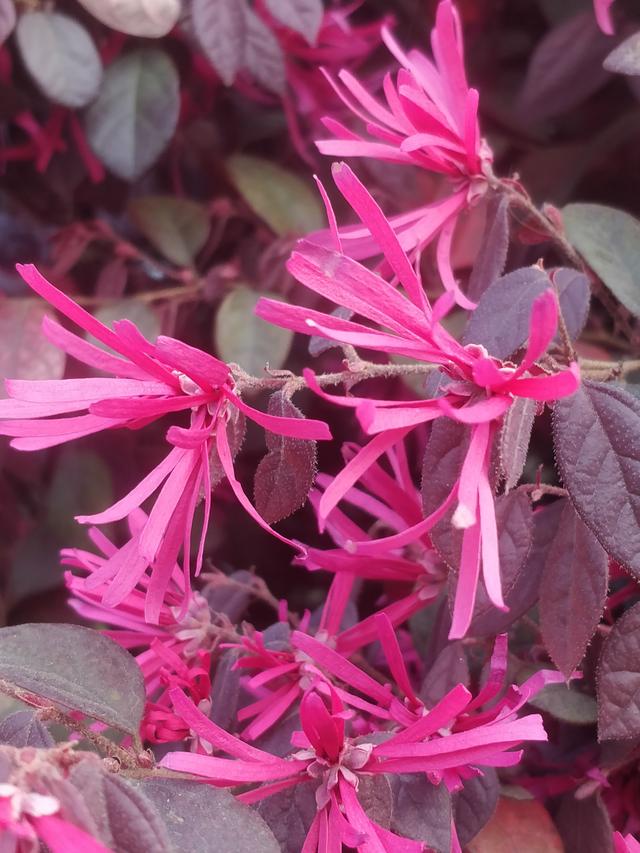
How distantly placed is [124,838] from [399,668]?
0.16m

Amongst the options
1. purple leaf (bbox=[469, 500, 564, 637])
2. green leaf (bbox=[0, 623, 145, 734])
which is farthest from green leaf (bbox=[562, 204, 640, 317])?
green leaf (bbox=[0, 623, 145, 734])

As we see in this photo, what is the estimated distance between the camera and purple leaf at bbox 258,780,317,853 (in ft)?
1.29

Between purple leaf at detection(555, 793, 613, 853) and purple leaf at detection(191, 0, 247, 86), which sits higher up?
purple leaf at detection(191, 0, 247, 86)

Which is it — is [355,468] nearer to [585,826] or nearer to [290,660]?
[290,660]

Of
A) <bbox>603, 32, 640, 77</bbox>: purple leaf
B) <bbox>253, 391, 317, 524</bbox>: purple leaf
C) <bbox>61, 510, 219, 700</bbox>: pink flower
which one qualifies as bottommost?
<bbox>61, 510, 219, 700</bbox>: pink flower

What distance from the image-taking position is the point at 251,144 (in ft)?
2.98

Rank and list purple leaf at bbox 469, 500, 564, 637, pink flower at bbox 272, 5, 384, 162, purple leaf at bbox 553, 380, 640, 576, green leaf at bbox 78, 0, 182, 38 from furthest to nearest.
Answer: pink flower at bbox 272, 5, 384, 162 → green leaf at bbox 78, 0, 182, 38 → purple leaf at bbox 469, 500, 564, 637 → purple leaf at bbox 553, 380, 640, 576

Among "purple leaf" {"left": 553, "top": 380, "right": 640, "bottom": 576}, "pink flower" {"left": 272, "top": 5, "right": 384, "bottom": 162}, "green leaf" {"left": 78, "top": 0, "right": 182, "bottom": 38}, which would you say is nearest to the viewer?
"purple leaf" {"left": 553, "top": 380, "right": 640, "bottom": 576}

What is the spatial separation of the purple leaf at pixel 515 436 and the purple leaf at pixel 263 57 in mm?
481

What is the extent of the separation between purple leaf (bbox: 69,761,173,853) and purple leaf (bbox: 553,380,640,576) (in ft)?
0.71

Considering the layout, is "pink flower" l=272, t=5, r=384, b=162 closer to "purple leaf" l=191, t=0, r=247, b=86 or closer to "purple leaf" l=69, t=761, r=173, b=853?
"purple leaf" l=191, t=0, r=247, b=86

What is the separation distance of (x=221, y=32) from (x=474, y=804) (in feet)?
1.87

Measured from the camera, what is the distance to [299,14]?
67cm

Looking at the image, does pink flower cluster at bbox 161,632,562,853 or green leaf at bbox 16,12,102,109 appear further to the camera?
green leaf at bbox 16,12,102,109
